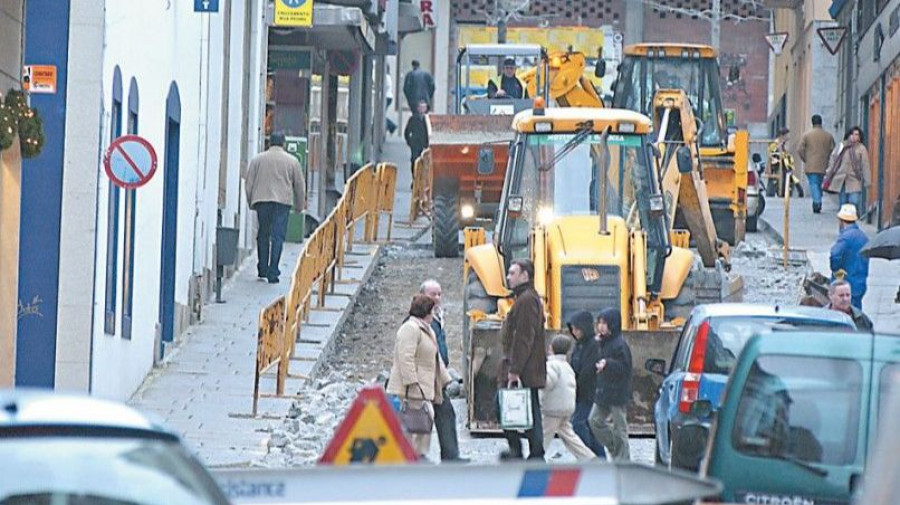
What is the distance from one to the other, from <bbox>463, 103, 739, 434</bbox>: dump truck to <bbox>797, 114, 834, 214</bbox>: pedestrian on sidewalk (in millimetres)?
18052

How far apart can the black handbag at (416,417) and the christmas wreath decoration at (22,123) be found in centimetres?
345

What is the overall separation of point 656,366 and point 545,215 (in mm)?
3312

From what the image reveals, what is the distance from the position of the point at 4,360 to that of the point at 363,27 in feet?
59.5

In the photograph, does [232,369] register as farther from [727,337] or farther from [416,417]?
[727,337]

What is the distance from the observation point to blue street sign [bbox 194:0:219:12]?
23969mm

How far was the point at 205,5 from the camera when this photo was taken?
2406cm

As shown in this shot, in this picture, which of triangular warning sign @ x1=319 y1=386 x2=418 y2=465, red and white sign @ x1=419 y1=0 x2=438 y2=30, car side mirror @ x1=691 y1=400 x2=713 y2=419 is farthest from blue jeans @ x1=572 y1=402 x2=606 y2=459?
red and white sign @ x1=419 y1=0 x2=438 y2=30

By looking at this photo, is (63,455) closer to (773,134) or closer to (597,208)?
(597,208)

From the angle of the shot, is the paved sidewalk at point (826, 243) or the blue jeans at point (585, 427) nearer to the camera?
the blue jeans at point (585, 427)

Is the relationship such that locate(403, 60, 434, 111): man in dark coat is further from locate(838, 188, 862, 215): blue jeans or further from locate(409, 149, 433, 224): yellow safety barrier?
locate(838, 188, 862, 215): blue jeans

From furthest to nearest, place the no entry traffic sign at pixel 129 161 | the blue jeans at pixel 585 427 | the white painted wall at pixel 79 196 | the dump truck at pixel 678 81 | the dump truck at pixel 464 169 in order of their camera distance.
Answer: the dump truck at pixel 678 81
the dump truck at pixel 464 169
the white painted wall at pixel 79 196
the no entry traffic sign at pixel 129 161
the blue jeans at pixel 585 427

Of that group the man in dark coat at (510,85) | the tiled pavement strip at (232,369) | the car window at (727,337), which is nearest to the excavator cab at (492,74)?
the man in dark coat at (510,85)

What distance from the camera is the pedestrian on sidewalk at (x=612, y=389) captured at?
17031 millimetres

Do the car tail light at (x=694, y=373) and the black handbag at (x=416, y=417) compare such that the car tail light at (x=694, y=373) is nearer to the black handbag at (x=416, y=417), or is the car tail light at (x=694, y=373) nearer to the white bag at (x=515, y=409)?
the white bag at (x=515, y=409)
